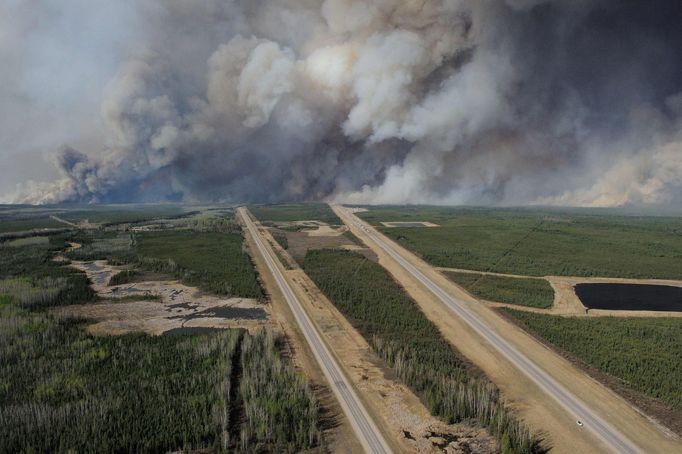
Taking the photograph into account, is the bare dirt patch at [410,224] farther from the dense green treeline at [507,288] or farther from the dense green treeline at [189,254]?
the dense green treeline at [507,288]

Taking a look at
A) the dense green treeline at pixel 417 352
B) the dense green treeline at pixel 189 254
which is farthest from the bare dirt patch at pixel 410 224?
the dense green treeline at pixel 417 352

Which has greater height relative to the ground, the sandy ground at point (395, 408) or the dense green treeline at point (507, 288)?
the dense green treeline at point (507, 288)

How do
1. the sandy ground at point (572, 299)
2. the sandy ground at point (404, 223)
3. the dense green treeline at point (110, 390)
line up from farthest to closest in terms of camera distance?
the sandy ground at point (404, 223) → the sandy ground at point (572, 299) → the dense green treeline at point (110, 390)

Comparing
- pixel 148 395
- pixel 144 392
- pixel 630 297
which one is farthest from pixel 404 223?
pixel 148 395

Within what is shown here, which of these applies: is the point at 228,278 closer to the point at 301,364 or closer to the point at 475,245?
the point at 301,364

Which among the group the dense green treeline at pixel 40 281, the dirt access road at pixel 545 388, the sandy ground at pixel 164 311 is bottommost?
the dirt access road at pixel 545 388

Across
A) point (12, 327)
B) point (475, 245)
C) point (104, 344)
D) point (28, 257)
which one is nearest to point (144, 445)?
point (104, 344)
